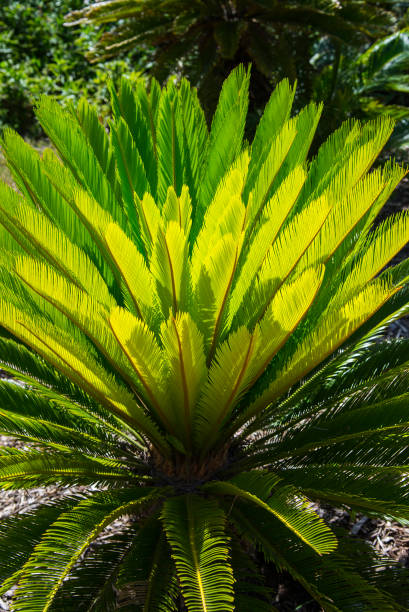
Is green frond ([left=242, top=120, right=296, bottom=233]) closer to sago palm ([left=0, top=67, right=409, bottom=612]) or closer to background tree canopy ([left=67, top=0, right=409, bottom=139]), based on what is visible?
A: sago palm ([left=0, top=67, right=409, bottom=612])

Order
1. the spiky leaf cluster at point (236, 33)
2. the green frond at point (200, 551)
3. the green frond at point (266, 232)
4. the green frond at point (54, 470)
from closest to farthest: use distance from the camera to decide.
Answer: the green frond at point (200, 551)
the green frond at point (54, 470)
the green frond at point (266, 232)
the spiky leaf cluster at point (236, 33)

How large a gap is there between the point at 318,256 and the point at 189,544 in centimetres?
80

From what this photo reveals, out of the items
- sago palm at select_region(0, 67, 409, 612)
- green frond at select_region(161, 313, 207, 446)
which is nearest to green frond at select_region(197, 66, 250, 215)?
sago palm at select_region(0, 67, 409, 612)

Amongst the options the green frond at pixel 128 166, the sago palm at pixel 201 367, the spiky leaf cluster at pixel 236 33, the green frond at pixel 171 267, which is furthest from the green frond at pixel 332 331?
the spiky leaf cluster at pixel 236 33

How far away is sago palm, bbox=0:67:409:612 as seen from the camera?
4.35 ft

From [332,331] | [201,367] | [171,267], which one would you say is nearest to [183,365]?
[201,367]

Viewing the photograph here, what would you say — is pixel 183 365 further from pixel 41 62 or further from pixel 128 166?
pixel 41 62

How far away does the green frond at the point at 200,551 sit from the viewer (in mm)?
1188

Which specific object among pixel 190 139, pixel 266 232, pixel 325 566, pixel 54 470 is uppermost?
pixel 190 139

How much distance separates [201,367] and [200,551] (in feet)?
1.41

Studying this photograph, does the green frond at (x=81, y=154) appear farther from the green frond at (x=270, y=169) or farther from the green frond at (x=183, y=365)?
the green frond at (x=183, y=365)

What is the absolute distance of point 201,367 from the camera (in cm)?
144

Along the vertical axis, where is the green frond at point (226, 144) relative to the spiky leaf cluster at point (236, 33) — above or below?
below

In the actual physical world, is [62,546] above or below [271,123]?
below
